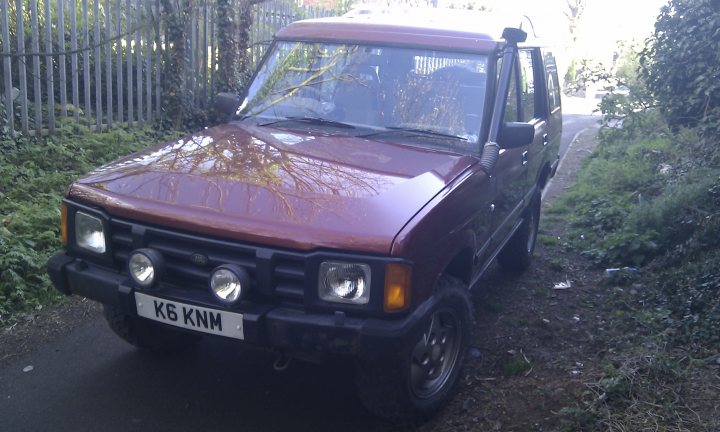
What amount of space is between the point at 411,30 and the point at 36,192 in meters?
4.07

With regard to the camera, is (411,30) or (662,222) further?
(662,222)

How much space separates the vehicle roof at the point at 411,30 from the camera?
469 cm

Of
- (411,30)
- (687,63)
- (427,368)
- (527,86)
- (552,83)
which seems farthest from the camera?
(687,63)

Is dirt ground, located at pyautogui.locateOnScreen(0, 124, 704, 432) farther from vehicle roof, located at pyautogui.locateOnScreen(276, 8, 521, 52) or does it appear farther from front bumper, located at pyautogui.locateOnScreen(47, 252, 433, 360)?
vehicle roof, located at pyautogui.locateOnScreen(276, 8, 521, 52)

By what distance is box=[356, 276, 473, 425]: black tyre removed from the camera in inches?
138

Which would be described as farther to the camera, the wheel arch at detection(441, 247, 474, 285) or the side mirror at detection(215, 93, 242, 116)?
the side mirror at detection(215, 93, 242, 116)

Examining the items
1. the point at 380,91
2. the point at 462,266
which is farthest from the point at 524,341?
the point at 380,91

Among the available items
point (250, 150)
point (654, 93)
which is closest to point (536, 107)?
point (250, 150)

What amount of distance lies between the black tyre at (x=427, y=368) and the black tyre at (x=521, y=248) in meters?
2.41

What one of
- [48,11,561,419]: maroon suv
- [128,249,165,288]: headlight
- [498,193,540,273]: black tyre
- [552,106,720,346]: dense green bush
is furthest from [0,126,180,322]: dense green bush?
[552,106,720,346]: dense green bush

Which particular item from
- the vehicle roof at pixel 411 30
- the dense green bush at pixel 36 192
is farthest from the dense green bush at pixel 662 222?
the dense green bush at pixel 36 192

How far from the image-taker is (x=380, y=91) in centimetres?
459

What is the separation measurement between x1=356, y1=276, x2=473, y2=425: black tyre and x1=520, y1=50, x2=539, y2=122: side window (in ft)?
6.86

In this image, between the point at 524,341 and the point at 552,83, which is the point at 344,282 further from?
the point at 552,83
